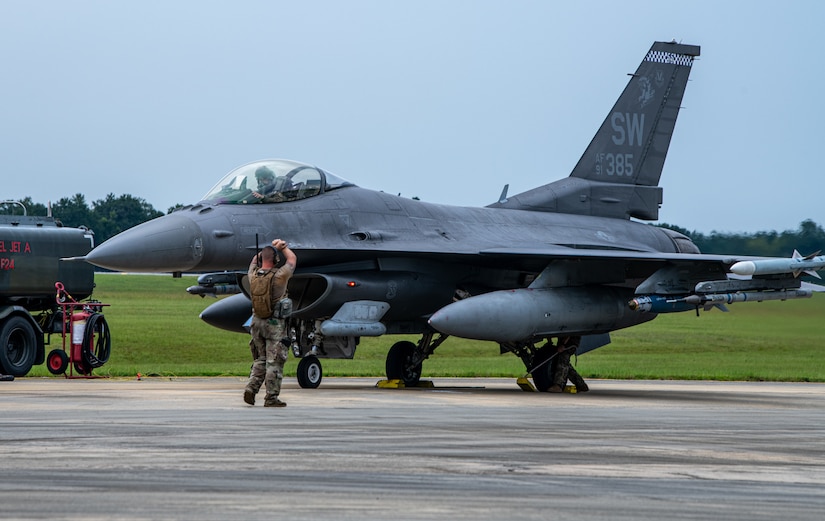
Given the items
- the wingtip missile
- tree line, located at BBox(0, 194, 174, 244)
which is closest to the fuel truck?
the wingtip missile

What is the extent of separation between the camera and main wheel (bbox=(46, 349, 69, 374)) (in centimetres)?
2231

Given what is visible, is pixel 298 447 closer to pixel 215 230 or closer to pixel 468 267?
pixel 215 230

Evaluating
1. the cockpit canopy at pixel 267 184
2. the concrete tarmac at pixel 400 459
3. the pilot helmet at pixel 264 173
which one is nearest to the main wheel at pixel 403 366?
the cockpit canopy at pixel 267 184

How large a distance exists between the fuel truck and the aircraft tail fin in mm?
8416

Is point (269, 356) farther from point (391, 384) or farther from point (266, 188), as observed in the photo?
point (391, 384)

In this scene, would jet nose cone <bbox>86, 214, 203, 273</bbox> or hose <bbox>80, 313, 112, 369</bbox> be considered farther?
hose <bbox>80, 313, 112, 369</bbox>

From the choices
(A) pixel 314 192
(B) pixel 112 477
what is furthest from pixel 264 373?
(B) pixel 112 477

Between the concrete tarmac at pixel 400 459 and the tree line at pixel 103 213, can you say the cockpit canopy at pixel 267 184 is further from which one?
the tree line at pixel 103 213

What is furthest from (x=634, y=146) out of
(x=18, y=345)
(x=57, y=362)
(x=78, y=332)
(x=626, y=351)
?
(x=626, y=351)

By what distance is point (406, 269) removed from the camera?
18547 mm

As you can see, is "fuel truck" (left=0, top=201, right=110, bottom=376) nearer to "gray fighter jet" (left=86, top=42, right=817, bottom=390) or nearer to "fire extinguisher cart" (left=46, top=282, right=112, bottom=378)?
"fire extinguisher cart" (left=46, top=282, right=112, bottom=378)

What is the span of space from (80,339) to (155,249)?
21.3 feet

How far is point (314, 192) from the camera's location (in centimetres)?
1811

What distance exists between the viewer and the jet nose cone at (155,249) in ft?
52.8
